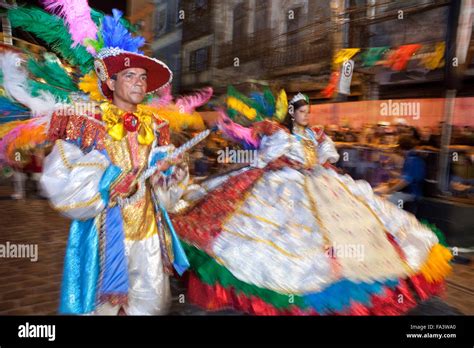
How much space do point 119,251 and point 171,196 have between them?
1.36 feet

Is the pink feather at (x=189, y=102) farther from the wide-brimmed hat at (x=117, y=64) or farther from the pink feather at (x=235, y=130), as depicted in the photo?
the pink feather at (x=235, y=130)

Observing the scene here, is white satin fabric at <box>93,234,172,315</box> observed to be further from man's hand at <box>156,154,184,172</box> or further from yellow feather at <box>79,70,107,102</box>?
yellow feather at <box>79,70,107,102</box>

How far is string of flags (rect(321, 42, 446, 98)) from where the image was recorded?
468cm

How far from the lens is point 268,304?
2439mm

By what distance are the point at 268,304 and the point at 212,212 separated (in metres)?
0.85

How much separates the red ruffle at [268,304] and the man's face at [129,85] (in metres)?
1.35

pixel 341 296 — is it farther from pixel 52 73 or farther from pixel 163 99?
pixel 52 73

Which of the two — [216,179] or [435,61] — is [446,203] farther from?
[216,179]

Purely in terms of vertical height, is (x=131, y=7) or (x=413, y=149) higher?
(x=131, y=7)

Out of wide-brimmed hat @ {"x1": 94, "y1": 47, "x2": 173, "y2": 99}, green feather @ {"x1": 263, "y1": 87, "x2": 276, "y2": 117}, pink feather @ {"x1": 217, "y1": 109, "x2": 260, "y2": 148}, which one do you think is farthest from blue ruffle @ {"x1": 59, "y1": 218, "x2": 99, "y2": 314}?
green feather @ {"x1": 263, "y1": 87, "x2": 276, "y2": 117}

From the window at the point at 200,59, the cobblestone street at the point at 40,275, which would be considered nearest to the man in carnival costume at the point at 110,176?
the cobblestone street at the point at 40,275

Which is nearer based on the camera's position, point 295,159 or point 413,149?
point 295,159
